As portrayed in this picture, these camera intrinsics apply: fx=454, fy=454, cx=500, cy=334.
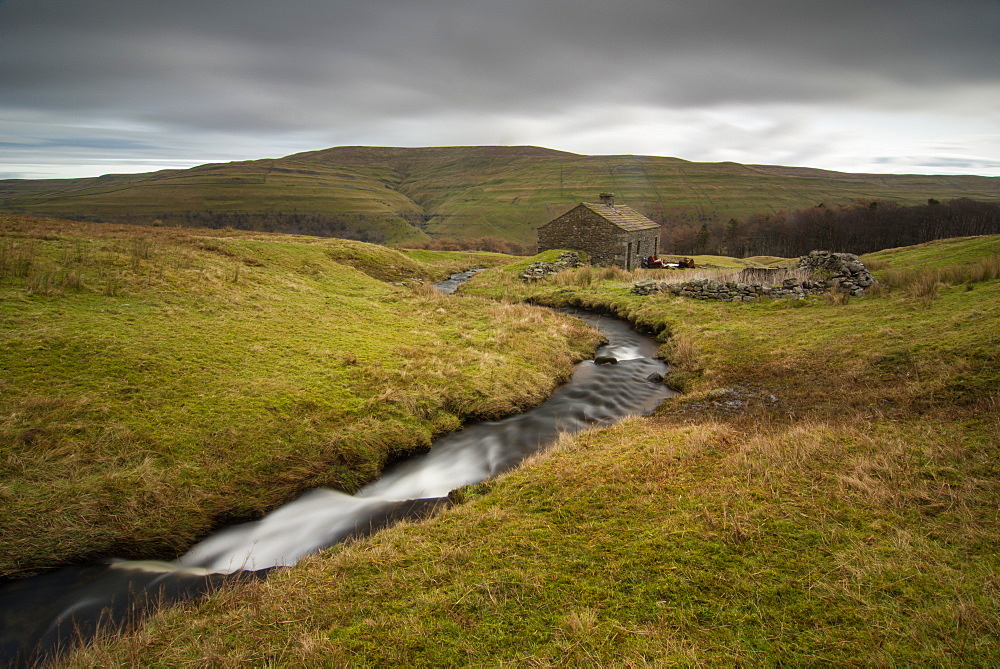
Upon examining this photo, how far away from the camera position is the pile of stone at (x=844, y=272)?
66.7ft

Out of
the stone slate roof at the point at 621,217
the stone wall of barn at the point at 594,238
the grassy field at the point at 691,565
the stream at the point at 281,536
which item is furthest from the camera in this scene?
the stone slate roof at the point at 621,217

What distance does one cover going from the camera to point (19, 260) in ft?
44.0

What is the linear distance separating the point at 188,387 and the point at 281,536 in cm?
453

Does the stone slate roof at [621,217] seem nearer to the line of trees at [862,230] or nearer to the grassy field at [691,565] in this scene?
the grassy field at [691,565]

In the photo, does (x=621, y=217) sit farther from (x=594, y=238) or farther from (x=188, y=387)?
(x=188, y=387)

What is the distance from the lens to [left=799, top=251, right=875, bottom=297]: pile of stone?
20328 mm

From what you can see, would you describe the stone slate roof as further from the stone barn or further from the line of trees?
the line of trees

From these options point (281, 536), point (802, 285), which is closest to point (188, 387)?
point (281, 536)

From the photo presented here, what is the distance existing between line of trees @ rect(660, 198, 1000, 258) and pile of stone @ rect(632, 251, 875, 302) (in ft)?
255

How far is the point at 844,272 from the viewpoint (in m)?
21.6

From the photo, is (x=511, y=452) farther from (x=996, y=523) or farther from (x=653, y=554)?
(x=996, y=523)

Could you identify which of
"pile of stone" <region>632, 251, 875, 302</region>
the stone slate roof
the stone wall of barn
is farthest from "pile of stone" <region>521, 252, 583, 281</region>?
"pile of stone" <region>632, 251, 875, 302</region>

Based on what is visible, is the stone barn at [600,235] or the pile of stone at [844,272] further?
the stone barn at [600,235]

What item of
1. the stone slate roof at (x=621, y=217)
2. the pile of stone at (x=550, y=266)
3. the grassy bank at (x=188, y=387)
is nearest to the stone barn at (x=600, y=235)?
the stone slate roof at (x=621, y=217)
